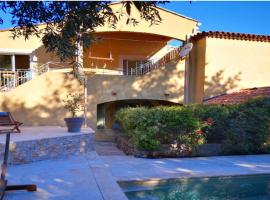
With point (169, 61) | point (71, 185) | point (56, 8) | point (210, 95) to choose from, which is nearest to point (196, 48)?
point (169, 61)

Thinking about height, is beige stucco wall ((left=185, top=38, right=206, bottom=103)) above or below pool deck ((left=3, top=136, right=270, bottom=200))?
above

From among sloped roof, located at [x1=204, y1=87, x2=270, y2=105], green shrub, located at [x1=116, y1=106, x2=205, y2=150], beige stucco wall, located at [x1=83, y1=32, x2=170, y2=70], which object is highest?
beige stucco wall, located at [x1=83, y1=32, x2=170, y2=70]

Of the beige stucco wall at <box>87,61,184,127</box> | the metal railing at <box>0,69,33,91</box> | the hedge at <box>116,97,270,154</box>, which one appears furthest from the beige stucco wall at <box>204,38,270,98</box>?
the metal railing at <box>0,69,33,91</box>

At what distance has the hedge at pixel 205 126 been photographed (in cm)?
1091

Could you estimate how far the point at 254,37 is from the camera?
51.1 ft

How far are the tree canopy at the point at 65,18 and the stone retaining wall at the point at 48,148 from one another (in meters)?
5.09

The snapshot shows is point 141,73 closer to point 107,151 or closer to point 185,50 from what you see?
point 185,50

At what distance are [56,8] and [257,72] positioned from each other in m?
13.8

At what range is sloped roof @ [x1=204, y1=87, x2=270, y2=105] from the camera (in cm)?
1356

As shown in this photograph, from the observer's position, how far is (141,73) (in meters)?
17.0

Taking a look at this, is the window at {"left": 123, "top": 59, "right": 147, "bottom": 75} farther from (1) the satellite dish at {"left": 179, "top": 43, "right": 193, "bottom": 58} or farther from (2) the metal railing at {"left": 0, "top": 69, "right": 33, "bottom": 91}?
(2) the metal railing at {"left": 0, "top": 69, "right": 33, "bottom": 91}

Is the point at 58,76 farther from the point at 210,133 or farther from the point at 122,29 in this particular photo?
the point at 210,133

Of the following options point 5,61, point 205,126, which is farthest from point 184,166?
point 5,61

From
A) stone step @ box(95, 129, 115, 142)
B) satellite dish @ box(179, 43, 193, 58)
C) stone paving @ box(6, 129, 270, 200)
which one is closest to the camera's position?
stone paving @ box(6, 129, 270, 200)
